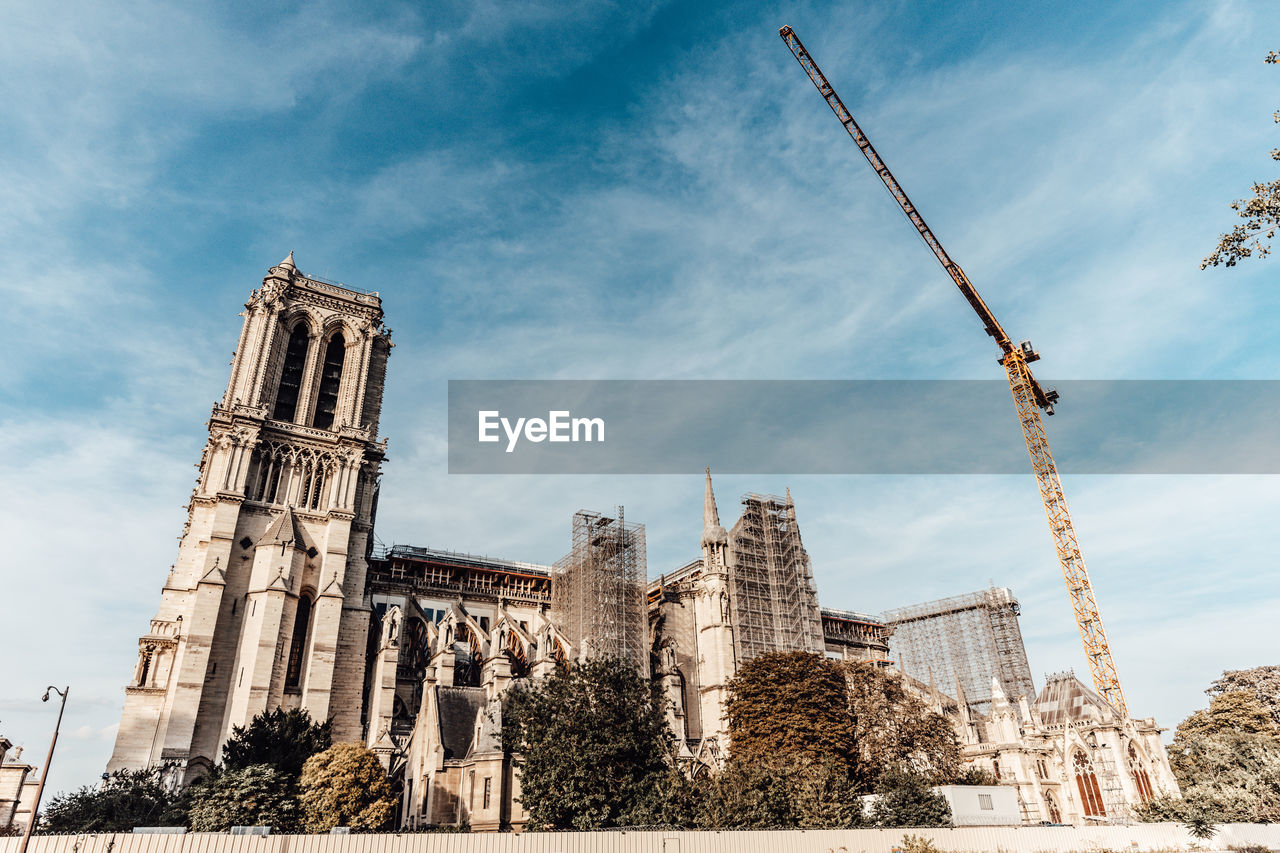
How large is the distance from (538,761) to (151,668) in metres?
27.0

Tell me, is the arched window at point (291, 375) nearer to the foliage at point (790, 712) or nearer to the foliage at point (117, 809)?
the foliage at point (117, 809)

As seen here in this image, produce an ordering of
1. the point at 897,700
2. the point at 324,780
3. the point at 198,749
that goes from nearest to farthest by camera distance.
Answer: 1. the point at 324,780
2. the point at 198,749
3. the point at 897,700

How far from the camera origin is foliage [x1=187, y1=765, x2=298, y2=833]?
3089cm

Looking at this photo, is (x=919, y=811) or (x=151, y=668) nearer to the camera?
(x=919, y=811)

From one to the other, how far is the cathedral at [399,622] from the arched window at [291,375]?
5.6 inches

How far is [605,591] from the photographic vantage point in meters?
60.6

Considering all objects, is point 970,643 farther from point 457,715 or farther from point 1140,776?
point 457,715

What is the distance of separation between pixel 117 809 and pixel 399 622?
19.3 metres

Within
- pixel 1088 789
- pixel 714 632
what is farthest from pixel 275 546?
pixel 1088 789

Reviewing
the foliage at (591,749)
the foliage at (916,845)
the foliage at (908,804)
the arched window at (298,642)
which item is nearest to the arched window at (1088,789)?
the foliage at (908,804)

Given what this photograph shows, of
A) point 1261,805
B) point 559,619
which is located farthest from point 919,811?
point 559,619

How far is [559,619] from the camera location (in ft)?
213

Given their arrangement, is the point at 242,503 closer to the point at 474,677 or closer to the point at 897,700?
the point at 474,677

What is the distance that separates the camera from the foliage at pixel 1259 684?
6228cm
